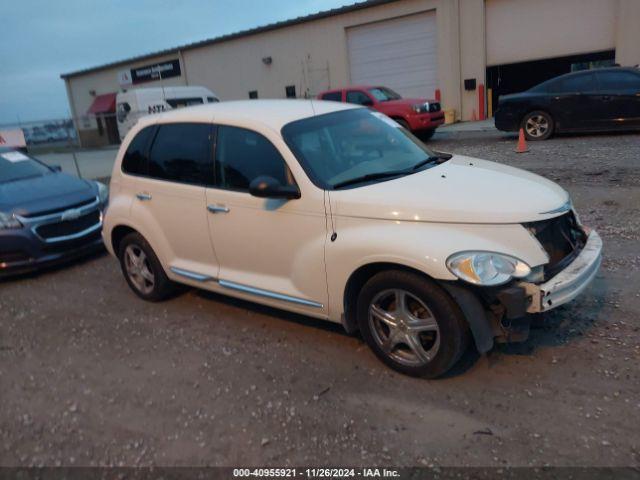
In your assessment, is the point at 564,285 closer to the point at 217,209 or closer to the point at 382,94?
the point at 217,209

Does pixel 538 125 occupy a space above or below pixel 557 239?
below

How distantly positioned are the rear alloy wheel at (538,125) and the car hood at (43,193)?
10.2 metres

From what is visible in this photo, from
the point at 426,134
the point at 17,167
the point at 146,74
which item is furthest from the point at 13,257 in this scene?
the point at 146,74

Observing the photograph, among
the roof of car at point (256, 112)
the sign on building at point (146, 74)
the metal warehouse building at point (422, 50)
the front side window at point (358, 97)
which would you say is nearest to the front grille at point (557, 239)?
the roof of car at point (256, 112)

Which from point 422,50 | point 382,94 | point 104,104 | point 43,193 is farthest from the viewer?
point 104,104

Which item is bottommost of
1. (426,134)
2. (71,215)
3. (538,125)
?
(426,134)

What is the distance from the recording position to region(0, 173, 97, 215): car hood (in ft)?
21.4

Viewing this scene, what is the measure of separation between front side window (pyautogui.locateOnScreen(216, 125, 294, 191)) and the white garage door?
19.1 meters

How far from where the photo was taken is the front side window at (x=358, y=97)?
52.1 ft

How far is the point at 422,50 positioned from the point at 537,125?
1005 centimetres

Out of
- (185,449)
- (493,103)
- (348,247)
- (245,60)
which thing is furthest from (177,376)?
(245,60)

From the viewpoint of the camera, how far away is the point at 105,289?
5.98 metres

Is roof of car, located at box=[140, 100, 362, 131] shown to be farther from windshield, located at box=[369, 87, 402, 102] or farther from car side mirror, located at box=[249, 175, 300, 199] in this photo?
windshield, located at box=[369, 87, 402, 102]

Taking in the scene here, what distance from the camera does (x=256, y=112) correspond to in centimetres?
439
